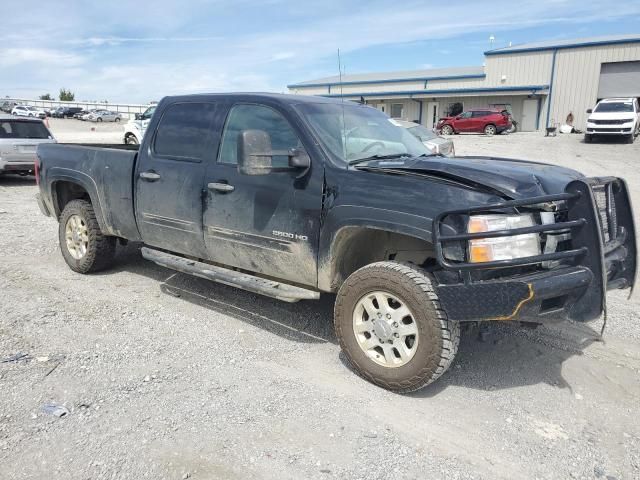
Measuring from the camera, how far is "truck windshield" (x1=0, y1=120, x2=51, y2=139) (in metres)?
13.0

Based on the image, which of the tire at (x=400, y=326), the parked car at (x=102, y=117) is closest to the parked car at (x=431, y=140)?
the tire at (x=400, y=326)

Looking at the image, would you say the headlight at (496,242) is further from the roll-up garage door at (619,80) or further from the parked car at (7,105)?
the parked car at (7,105)

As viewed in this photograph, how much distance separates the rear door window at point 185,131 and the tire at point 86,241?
1353mm

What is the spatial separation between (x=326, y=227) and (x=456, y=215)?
0.95 m

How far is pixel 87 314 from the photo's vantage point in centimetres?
484

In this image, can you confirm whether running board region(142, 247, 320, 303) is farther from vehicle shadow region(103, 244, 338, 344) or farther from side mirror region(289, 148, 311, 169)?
side mirror region(289, 148, 311, 169)

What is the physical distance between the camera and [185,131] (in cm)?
483

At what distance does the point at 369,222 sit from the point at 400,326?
711 millimetres

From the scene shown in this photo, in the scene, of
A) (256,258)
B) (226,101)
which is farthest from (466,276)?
(226,101)

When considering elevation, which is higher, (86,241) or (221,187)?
(221,187)

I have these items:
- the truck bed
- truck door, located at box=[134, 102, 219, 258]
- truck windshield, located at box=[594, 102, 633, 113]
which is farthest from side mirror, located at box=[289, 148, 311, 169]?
truck windshield, located at box=[594, 102, 633, 113]

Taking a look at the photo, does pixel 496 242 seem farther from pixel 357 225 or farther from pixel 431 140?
pixel 431 140

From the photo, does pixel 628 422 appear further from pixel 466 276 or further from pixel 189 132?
pixel 189 132

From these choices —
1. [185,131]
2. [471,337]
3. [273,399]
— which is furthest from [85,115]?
[273,399]
